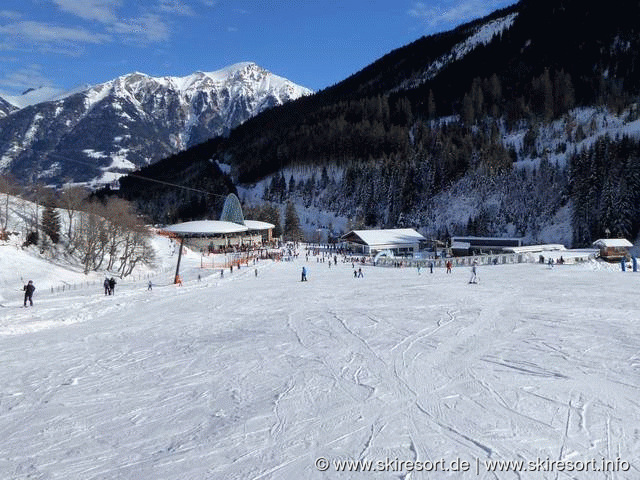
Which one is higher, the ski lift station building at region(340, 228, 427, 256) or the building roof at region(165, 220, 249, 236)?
the building roof at region(165, 220, 249, 236)

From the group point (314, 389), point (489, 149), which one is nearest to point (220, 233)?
point (489, 149)

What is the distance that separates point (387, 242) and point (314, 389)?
60.4m

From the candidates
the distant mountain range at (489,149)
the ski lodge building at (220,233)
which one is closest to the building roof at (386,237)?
the distant mountain range at (489,149)

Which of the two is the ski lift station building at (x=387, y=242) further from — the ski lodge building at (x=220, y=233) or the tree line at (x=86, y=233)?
the tree line at (x=86, y=233)

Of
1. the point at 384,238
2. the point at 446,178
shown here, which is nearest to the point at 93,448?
the point at 384,238

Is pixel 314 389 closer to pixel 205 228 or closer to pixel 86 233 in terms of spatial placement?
pixel 86 233

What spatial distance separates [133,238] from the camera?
4531cm

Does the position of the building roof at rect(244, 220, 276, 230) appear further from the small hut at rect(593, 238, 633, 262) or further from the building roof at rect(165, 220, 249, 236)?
the small hut at rect(593, 238, 633, 262)

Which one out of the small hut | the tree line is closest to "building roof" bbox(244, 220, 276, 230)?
the tree line

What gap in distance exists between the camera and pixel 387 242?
69250mm

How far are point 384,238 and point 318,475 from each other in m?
64.9

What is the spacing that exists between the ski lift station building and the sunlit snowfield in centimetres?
4749

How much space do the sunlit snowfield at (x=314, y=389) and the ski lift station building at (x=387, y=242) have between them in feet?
156

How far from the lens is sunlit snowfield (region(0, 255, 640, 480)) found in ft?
22.5
